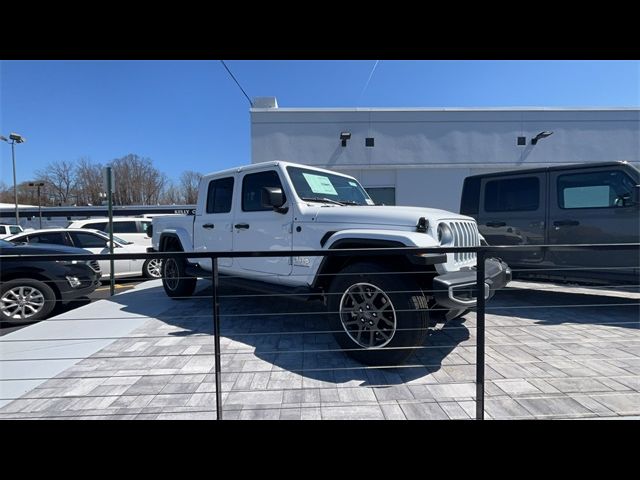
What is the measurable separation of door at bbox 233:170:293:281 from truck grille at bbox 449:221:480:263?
6.13ft

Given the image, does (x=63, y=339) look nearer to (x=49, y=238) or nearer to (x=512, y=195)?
(x=49, y=238)

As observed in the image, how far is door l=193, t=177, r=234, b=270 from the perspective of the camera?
4.53m

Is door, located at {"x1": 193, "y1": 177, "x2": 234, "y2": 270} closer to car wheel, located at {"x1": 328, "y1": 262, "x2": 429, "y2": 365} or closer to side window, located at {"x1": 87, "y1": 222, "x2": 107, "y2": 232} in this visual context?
car wheel, located at {"x1": 328, "y1": 262, "x2": 429, "y2": 365}

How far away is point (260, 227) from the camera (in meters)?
4.04

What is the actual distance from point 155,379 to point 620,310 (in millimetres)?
6644

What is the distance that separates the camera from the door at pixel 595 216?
4586mm

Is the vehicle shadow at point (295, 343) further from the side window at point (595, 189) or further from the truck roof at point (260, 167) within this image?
the side window at point (595, 189)

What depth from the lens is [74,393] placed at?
254cm

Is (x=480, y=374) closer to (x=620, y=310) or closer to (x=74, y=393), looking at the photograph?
(x=74, y=393)

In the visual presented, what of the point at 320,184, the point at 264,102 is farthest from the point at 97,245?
the point at 264,102

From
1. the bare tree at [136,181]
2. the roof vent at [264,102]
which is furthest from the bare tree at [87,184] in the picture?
the roof vent at [264,102]
